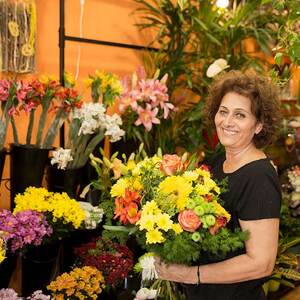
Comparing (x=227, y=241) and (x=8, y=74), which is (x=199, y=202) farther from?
(x=8, y=74)

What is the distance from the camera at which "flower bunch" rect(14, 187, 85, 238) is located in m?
1.65

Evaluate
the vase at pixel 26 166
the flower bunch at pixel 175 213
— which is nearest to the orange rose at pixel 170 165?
the flower bunch at pixel 175 213

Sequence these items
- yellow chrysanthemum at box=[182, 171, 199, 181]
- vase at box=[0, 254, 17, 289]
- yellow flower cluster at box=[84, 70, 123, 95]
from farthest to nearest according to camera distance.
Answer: yellow flower cluster at box=[84, 70, 123, 95] → vase at box=[0, 254, 17, 289] → yellow chrysanthemum at box=[182, 171, 199, 181]

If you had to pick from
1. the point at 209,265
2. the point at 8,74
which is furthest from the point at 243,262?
the point at 8,74

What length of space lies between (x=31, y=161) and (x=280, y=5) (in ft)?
3.88

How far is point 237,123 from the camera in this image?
4.69ft

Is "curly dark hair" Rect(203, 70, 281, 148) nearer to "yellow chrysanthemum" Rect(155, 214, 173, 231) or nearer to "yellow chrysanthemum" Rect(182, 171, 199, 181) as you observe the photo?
"yellow chrysanthemum" Rect(182, 171, 199, 181)

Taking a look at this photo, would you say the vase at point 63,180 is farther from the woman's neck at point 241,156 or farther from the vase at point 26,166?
the woman's neck at point 241,156

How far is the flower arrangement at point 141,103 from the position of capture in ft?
7.32

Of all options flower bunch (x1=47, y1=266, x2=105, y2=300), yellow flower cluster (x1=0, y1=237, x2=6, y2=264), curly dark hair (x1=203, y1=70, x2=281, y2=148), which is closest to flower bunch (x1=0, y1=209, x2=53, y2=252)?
yellow flower cluster (x1=0, y1=237, x2=6, y2=264)

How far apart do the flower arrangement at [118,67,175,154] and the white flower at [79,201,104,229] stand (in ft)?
1.82

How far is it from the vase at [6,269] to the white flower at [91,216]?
0.38 metres

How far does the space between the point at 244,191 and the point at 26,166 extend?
99cm

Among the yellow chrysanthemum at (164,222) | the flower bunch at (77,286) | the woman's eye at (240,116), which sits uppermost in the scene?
the woman's eye at (240,116)
